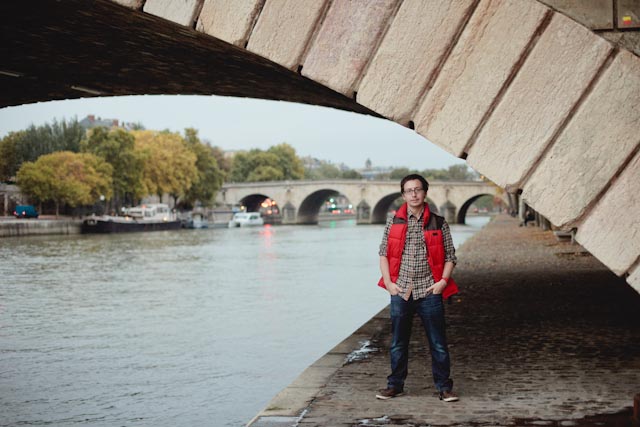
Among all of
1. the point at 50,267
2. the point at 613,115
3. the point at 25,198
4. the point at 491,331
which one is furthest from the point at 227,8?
the point at 25,198

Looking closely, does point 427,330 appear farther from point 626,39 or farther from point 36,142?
point 36,142

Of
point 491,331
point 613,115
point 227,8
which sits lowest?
point 491,331

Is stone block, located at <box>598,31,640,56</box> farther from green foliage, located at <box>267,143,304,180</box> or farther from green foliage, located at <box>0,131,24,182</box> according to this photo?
green foliage, located at <box>267,143,304,180</box>

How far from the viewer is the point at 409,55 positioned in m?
3.94

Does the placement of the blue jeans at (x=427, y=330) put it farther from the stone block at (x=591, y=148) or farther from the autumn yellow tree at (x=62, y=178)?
the autumn yellow tree at (x=62, y=178)

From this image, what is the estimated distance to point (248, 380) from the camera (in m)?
10.9

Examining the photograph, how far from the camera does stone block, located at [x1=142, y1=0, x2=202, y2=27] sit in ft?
13.7

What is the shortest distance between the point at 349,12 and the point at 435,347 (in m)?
3.01

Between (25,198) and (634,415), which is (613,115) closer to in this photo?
(634,415)

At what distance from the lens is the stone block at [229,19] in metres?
4.12

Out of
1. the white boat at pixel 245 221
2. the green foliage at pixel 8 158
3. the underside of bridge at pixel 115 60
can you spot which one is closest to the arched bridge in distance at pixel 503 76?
the underside of bridge at pixel 115 60

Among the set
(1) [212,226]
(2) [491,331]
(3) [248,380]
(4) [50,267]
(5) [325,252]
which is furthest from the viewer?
(1) [212,226]

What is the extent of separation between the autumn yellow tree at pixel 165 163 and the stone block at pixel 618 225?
66874 mm

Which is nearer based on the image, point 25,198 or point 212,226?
point 25,198
